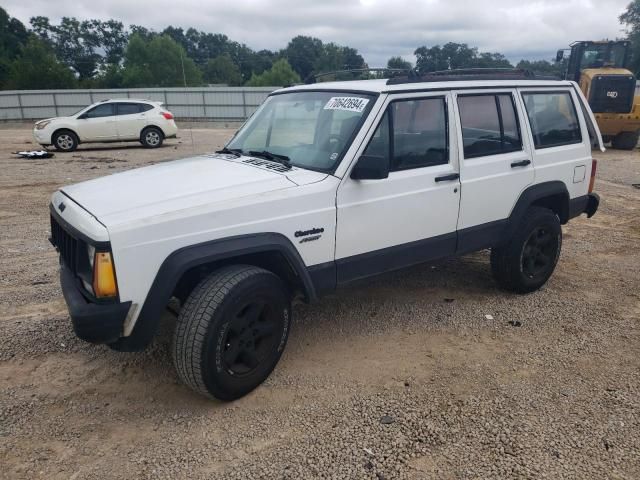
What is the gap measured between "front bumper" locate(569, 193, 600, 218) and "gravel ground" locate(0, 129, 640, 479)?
72 cm

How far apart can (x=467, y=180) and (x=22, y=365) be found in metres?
3.62

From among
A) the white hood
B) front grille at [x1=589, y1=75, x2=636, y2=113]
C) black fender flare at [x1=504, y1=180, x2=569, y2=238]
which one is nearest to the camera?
the white hood

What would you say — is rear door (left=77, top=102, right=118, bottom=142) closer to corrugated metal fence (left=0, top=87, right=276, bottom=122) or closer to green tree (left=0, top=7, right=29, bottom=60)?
corrugated metal fence (left=0, top=87, right=276, bottom=122)

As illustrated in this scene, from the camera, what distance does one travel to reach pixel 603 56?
15.3 metres

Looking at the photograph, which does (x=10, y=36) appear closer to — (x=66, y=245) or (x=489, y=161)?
(x=66, y=245)

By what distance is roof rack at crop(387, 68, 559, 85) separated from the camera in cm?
384

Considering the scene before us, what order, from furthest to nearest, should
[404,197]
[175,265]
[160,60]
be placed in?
[160,60]
[404,197]
[175,265]

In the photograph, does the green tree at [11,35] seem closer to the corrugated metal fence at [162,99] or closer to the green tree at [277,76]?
the green tree at [277,76]

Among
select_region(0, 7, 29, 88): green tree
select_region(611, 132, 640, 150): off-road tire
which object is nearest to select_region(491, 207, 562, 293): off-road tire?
select_region(611, 132, 640, 150): off-road tire

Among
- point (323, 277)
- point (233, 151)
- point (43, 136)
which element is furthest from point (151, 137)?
point (323, 277)

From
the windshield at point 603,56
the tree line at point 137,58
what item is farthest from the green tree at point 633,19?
the windshield at point 603,56

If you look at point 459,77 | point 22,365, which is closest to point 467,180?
point 459,77

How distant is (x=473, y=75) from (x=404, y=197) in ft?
4.85

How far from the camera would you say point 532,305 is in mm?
4586
